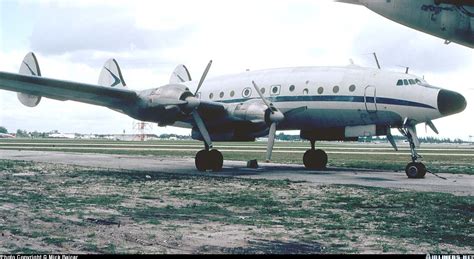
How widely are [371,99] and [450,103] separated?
8.75 feet

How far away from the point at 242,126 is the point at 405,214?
34.3ft

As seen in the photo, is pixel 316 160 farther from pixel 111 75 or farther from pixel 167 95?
pixel 111 75

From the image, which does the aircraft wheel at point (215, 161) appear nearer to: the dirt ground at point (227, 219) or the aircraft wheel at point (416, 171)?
the dirt ground at point (227, 219)

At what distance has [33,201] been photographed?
435 inches

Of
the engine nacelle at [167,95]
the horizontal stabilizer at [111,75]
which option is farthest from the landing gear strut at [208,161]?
the horizontal stabilizer at [111,75]

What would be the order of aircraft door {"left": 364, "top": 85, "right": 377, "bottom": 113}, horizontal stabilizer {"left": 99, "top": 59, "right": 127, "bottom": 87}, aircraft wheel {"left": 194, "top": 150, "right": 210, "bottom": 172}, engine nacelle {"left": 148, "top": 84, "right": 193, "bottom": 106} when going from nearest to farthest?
engine nacelle {"left": 148, "top": 84, "right": 193, "bottom": 106}, aircraft door {"left": 364, "top": 85, "right": 377, "bottom": 113}, aircraft wheel {"left": 194, "top": 150, "right": 210, "bottom": 172}, horizontal stabilizer {"left": 99, "top": 59, "right": 127, "bottom": 87}

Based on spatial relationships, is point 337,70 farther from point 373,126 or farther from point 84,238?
point 84,238

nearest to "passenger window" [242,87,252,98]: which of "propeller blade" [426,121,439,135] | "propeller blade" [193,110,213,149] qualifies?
"propeller blade" [193,110,213,149]

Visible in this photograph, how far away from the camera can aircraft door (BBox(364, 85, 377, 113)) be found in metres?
18.6

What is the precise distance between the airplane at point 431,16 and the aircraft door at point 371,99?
11.0 meters

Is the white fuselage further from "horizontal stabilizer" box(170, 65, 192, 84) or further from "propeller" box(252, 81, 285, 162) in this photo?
"horizontal stabilizer" box(170, 65, 192, 84)

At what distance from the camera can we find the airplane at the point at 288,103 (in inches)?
698

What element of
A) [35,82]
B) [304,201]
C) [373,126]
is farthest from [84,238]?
[373,126]

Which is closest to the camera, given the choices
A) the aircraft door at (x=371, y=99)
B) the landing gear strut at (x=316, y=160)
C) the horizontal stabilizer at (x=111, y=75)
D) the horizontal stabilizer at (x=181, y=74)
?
the aircraft door at (x=371, y=99)
